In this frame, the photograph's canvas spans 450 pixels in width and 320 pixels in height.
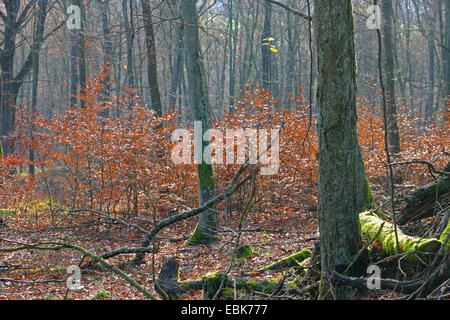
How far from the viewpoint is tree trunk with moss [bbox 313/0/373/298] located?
3752 mm

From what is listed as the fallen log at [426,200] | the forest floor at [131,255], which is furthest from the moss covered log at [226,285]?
the fallen log at [426,200]

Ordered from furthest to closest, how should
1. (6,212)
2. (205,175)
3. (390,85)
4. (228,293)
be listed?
(390,85)
(6,212)
(205,175)
(228,293)

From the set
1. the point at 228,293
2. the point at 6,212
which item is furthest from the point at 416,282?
the point at 6,212

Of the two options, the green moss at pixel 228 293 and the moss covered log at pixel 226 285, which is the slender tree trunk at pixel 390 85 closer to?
the moss covered log at pixel 226 285

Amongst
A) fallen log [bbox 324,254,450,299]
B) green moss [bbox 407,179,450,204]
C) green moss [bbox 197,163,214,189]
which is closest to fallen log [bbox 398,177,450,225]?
green moss [bbox 407,179,450,204]

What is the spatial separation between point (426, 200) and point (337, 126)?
1922 millimetres

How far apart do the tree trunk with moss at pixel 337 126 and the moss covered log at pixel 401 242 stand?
379 millimetres

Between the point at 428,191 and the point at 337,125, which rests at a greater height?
the point at 337,125

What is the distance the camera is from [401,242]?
4.21 m

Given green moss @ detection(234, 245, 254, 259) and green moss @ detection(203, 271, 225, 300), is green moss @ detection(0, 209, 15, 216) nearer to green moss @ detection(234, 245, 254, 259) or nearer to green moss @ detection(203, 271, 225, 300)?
green moss @ detection(234, 245, 254, 259)

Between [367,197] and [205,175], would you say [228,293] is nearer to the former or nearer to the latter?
[367,197]

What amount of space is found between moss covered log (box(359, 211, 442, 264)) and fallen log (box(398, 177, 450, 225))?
48cm
